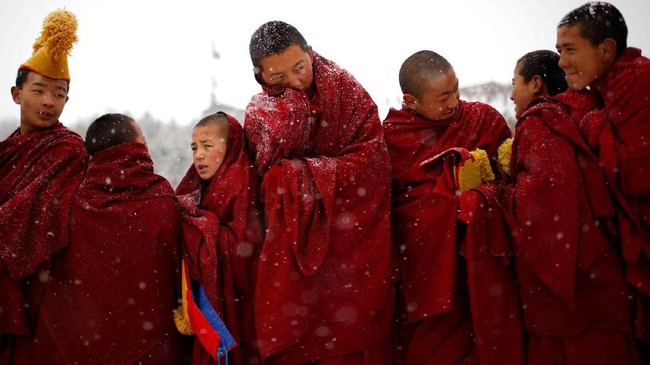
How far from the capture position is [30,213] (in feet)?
9.96

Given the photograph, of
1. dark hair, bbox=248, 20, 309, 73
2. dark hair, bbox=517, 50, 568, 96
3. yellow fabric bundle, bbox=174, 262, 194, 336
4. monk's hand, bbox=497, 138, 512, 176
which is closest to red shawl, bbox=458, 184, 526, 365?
monk's hand, bbox=497, 138, 512, 176

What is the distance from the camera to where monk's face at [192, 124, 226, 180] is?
3.26 m

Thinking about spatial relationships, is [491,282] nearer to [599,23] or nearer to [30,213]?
[599,23]

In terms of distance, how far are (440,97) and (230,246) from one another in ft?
4.32

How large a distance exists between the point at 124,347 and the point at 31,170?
3.25 feet

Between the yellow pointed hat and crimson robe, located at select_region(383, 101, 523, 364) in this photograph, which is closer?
crimson robe, located at select_region(383, 101, 523, 364)

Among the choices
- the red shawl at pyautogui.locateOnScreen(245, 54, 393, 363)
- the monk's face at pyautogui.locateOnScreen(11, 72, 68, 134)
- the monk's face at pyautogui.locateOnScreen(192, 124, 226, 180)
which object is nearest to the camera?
the red shawl at pyautogui.locateOnScreen(245, 54, 393, 363)

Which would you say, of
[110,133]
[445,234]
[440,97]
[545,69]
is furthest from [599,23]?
[110,133]

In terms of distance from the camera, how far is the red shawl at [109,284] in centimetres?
308

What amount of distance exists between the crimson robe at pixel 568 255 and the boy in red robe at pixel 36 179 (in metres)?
2.18

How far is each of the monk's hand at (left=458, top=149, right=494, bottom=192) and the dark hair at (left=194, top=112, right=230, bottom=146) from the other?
1.20 meters

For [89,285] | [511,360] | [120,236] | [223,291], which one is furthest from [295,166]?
[511,360]

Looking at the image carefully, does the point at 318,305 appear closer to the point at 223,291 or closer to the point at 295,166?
the point at 223,291

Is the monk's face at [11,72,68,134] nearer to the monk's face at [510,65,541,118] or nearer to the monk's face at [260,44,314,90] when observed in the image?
the monk's face at [260,44,314,90]
